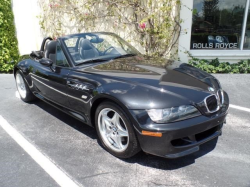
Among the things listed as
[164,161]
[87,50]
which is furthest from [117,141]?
[87,50]

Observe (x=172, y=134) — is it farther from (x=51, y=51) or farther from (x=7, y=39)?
(x=7, y=39)

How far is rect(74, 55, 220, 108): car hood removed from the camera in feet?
8.09

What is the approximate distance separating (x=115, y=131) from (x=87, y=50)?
143 cm

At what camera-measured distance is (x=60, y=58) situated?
3.52 metres

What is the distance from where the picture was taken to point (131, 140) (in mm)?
2510

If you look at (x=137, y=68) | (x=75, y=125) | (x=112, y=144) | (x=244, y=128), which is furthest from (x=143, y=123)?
(x=244, y=128)

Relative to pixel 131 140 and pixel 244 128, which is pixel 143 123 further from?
pixel 244 128

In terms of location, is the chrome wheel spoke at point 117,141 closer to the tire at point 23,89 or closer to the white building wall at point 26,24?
the tire at point 23,89

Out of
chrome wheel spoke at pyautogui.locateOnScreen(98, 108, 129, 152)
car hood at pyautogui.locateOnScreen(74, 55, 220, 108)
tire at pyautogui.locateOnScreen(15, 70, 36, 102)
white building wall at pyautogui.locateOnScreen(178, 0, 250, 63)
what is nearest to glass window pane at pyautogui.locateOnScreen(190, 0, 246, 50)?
white building wall at pyautogui.locateOnScreen(178, 0, 250, 63)

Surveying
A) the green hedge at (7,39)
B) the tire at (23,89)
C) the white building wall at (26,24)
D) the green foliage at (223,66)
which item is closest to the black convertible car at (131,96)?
the tire at (23,89)

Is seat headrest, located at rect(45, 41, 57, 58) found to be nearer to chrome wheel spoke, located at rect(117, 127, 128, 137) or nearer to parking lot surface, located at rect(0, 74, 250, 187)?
parking lot surface, located at rect(0, 74, 250, 187)

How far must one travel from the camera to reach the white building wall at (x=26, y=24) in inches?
311

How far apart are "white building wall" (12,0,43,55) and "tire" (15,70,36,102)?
149 inches

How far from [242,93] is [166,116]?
3.50 m
